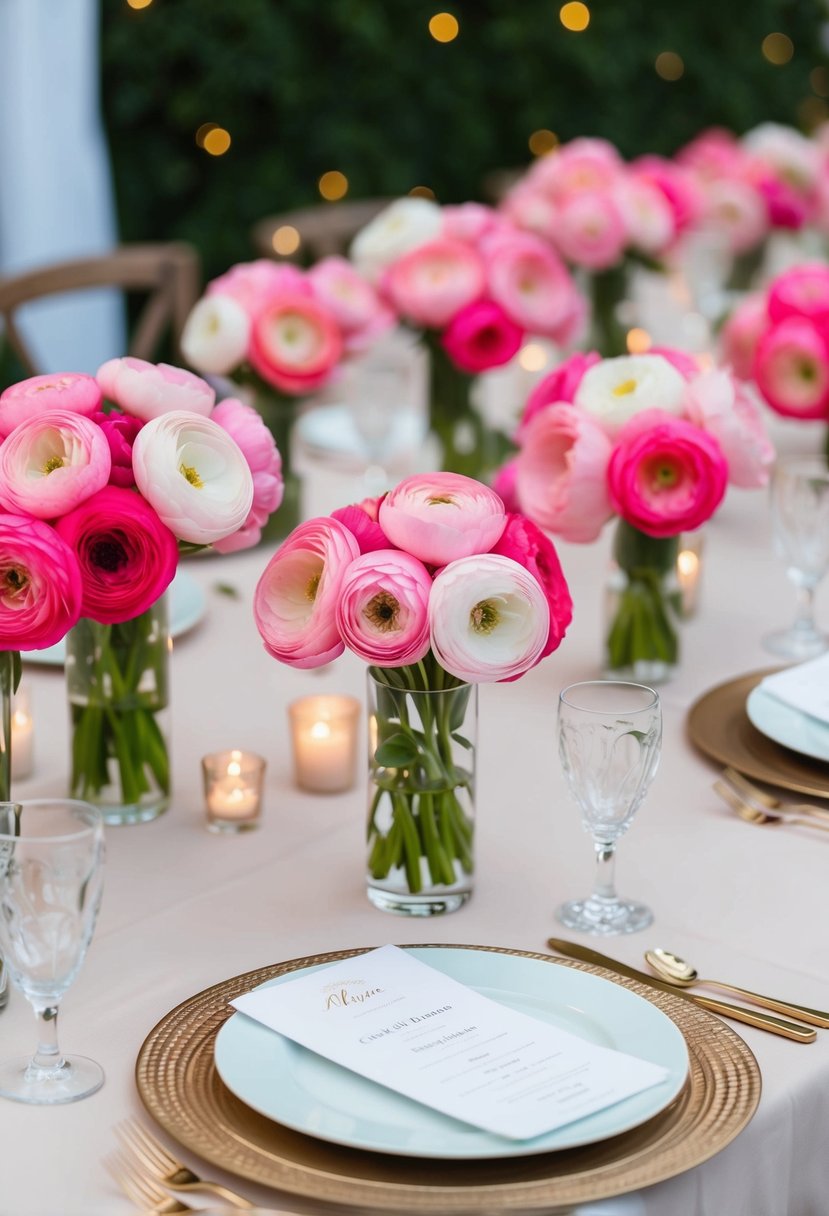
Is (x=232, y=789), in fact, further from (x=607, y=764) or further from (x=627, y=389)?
(x=627, y=389)

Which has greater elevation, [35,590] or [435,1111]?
[35,590]

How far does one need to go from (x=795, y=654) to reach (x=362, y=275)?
846 millimetres

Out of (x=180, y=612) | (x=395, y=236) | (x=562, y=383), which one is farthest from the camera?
(x=395, y=236)

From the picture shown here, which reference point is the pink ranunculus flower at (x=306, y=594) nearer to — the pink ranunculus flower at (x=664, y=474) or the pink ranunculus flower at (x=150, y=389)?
the pink ranunculus flower at (x=150, y=389)

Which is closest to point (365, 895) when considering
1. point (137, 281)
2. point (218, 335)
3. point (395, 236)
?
point (218, 335)

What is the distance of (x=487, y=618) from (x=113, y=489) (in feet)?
0.90

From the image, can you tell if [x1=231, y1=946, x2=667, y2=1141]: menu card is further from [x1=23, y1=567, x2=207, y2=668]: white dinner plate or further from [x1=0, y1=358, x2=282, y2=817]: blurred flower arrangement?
[x1=23, y1=567, x2=207, y2=668]: white dinner plate

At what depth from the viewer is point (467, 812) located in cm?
120

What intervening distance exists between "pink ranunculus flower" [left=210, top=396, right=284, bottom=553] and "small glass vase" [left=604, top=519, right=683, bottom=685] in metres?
0.46

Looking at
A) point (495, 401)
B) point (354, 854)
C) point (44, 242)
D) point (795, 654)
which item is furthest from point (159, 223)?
point (354, 854)

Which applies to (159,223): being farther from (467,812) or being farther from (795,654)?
(467,812)

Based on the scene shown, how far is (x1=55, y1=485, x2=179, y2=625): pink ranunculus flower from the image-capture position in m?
1.13

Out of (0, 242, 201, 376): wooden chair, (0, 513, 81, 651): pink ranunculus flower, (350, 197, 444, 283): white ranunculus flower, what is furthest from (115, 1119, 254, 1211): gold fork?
(0, 242, 201, 376): wooden chair

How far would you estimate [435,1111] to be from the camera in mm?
919
